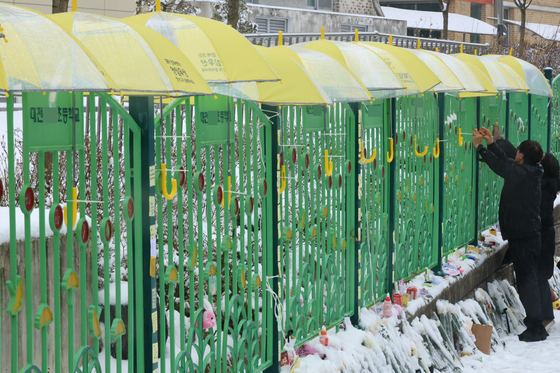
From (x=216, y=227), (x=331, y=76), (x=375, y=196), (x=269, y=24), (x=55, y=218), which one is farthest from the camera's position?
(x=269, y=24)

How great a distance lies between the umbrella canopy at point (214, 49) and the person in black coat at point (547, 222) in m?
4.92

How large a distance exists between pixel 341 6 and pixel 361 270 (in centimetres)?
2494

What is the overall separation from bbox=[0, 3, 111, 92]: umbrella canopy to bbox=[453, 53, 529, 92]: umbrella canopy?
6.07 m

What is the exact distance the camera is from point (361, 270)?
18.8 ft

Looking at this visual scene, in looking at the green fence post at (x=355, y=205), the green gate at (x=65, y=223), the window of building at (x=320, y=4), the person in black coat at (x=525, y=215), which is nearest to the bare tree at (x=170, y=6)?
the person in black coat at (x=525, y=215)

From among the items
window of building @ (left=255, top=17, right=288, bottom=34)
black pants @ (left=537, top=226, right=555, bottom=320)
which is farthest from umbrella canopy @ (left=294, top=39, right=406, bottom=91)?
window of building @ (left=255, top=17, right=288, bottom=34)

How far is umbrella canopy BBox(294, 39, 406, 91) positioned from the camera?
5.09 meters

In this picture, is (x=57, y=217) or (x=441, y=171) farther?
(x=441, y=171)

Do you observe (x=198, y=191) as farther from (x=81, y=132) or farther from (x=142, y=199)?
(x=81, y=132)

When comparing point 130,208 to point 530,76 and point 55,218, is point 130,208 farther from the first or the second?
point 530,76

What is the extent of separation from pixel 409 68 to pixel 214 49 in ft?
8.70

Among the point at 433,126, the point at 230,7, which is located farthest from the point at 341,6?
the point at 433,126

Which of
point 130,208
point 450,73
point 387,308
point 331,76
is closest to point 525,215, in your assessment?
point 450,73

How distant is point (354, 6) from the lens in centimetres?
2980
